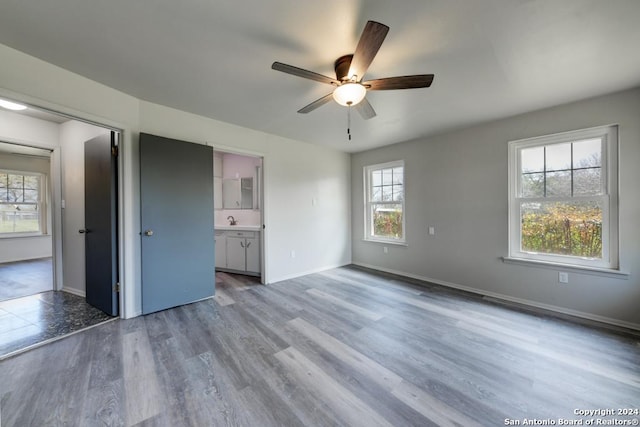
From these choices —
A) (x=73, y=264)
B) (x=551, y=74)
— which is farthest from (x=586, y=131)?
→ (x=73, y=264)

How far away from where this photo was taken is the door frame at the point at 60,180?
204 centimetres

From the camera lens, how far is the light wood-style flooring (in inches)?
56.7

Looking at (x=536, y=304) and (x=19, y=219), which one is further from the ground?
(x=19, y=219)

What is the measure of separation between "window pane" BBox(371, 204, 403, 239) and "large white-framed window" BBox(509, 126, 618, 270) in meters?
1.68

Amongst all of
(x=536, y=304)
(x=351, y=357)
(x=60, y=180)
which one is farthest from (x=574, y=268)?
(x=60, y=180)

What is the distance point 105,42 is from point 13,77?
2.67 feet

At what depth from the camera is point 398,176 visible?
4.46 m

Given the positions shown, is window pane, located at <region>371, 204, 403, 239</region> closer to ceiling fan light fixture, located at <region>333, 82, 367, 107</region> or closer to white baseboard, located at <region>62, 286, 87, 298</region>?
ceiling fan light fixture, located at <region>333, 82, 367, 107</region>

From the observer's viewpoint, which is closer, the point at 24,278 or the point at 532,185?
the point at 532,185

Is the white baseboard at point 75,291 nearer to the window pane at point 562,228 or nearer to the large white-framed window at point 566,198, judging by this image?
the large white-framed window at point 566,198

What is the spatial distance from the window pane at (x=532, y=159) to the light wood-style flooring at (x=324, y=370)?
5.78 ft

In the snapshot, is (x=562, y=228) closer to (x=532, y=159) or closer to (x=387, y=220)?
(x=532, y=159)

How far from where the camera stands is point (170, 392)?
160 centimetres

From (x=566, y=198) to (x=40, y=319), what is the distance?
601 centimetres
